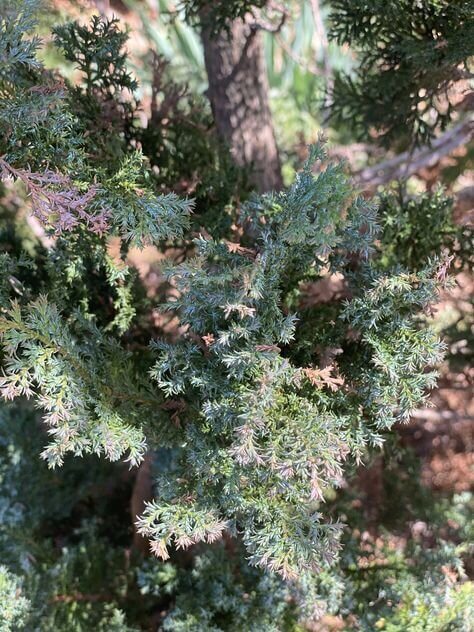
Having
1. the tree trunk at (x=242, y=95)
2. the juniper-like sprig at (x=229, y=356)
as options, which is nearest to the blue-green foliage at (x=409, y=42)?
the tree trunk at (x=242, y=95)

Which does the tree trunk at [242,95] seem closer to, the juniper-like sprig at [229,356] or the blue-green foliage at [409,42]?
the blue-green foliage at [409,42]

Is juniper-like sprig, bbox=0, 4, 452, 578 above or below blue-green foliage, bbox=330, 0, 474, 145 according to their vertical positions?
below

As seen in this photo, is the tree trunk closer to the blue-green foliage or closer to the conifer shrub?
the blue-green foliage

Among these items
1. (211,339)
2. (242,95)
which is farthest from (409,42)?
(211,339)

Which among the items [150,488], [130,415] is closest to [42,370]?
[130,415]

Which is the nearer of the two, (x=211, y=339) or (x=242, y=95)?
(x=211, y=339)

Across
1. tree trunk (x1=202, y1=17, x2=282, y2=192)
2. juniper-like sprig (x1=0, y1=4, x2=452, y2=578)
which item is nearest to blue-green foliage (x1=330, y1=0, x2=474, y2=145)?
tree trunk (x1=202, y1=17, x2=282, y2=192)

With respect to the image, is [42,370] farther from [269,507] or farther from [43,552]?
[43,552]

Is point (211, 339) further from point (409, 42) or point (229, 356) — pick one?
point (409, 42)
